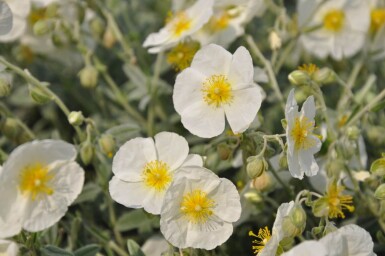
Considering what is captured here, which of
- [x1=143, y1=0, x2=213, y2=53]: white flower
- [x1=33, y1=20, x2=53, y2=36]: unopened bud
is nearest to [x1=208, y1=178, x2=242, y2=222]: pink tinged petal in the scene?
[x1=143, y1=0, x2=213, y2=53]: white flower

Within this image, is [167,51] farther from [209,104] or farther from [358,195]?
[358,195]

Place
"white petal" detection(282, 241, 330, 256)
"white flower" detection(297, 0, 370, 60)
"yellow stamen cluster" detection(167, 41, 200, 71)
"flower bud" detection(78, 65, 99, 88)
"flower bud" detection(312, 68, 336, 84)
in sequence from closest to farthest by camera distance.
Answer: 1. "white petal" detection(282, 241, 330, 256)
2. "flower bud" detection(312, 68, 336, 84)
3. "yellow stamen cluster" detection(167, 41, 200, 71)
4. "flower bud" detection(78, 65, 99, 88)
5. "white flower" detection(297, 0, 370, 60)

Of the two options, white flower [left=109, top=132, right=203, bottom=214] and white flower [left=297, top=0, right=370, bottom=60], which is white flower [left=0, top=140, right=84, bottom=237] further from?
white flower [left=297, top=0, right=370, bottom=60]

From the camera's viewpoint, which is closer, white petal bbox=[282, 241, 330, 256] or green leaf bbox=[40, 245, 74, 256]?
white petal bbox=[282, 241, 330, 256]

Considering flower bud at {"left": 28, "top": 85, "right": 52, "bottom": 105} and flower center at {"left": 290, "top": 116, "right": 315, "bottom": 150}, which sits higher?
flower bud at {"left": 28, "top": 85, "right": 52, "bottom": 105}

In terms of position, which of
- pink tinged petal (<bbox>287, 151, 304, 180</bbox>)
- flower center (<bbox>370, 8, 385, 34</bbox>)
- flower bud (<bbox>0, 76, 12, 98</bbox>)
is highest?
flower bud (<bbox>0, 76, 12, 98</bbox>)

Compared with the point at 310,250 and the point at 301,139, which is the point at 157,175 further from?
the point at 310,250

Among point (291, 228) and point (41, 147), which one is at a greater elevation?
point (41, 147)

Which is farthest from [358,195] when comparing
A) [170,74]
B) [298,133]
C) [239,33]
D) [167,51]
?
[170,74]
